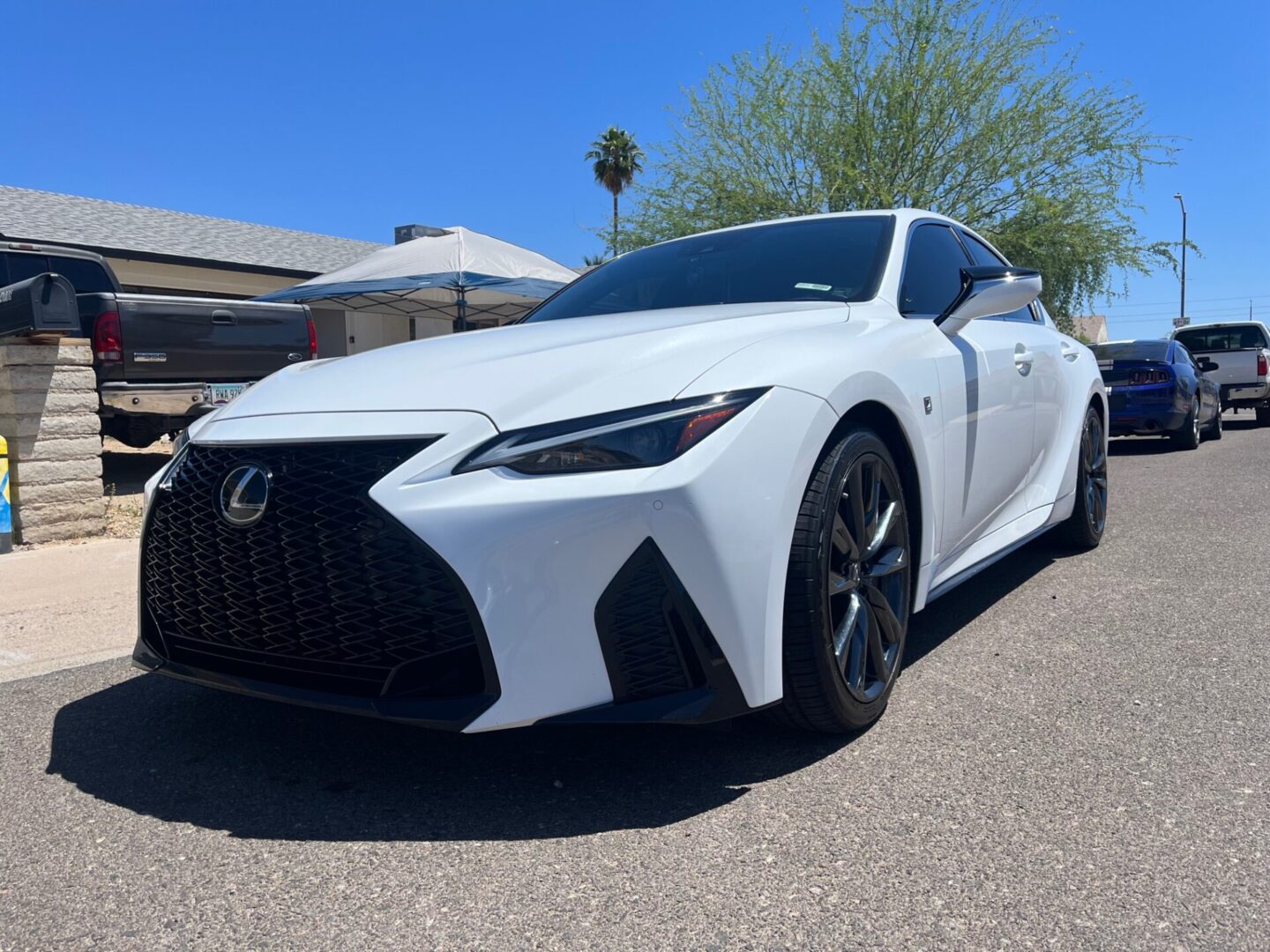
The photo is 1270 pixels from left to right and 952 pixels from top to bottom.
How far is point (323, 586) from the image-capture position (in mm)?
2355

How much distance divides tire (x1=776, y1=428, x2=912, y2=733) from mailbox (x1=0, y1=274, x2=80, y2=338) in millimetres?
5649

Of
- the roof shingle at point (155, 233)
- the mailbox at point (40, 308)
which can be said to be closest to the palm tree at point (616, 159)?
the roof shingle at point (155, 233)

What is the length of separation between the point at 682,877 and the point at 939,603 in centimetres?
263

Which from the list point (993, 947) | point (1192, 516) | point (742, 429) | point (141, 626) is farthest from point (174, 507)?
point (1192, 516)

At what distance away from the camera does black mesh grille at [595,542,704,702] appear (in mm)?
2271

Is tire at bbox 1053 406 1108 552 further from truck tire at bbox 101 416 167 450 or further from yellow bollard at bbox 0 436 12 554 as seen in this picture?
truck tire at bbox 101 416 167 450

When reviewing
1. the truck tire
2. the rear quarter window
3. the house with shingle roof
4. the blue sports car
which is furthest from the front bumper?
the rear quarter window

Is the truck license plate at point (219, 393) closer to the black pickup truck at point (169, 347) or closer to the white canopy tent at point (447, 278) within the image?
the black pickup truck at point (169, 347)

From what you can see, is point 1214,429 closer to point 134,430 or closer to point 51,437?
point 134,430

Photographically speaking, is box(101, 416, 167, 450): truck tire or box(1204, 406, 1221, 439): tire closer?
box(101, 416, 167, 450): truck tire

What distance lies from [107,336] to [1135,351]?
10700mm

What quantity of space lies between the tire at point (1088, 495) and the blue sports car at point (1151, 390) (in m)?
6.42

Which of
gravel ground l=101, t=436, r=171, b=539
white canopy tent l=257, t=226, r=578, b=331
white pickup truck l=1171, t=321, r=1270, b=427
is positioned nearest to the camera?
gravel ground l=101, t=436, r=171, b=539

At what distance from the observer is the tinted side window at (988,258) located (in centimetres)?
455
